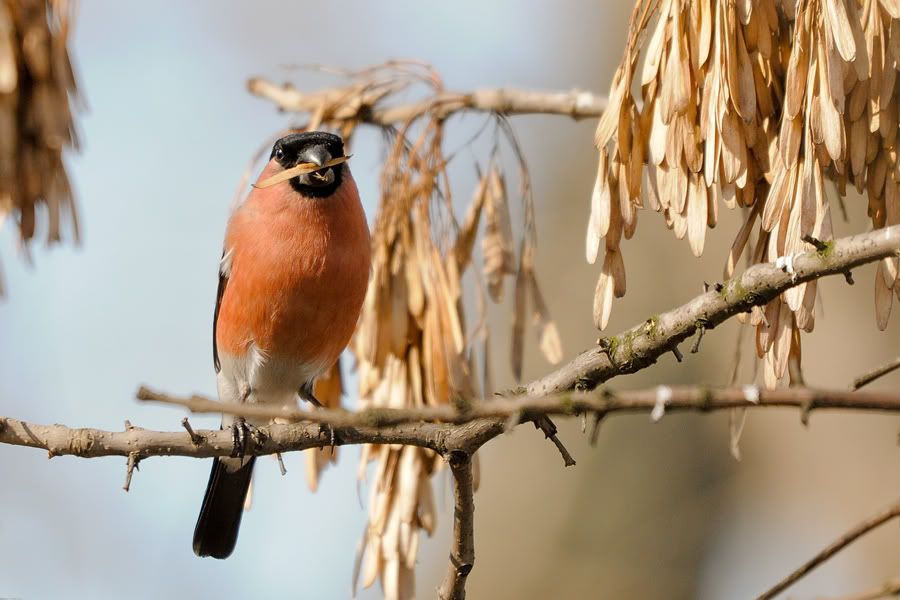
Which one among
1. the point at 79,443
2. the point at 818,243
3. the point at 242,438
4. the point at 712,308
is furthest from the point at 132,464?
the point at 818,243

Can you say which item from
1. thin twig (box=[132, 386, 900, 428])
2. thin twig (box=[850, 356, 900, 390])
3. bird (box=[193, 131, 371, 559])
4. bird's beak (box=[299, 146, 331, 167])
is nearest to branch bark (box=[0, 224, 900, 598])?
thin twig (box=[132, 386, 900, 428])

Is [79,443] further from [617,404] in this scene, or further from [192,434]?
[617,404]

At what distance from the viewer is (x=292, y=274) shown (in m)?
4.01

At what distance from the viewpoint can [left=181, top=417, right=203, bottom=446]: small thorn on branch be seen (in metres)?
2.68

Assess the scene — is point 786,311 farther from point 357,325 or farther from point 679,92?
point 357,325

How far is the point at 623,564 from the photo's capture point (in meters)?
6.46

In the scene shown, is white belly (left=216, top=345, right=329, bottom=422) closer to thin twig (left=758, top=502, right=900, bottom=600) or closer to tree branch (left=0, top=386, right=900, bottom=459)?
tree branch (left=0, top=386, right=900, bottom=459)

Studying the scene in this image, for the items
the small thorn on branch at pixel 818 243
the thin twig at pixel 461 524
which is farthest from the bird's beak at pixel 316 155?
the small thorn on branch at pixel 818 243

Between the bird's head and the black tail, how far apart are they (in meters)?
1.29

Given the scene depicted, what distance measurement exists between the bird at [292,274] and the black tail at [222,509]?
41 cm

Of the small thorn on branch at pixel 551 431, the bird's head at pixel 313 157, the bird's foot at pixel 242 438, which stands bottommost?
the bird's foot at pixel 242 438

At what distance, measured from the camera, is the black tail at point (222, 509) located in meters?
4.73

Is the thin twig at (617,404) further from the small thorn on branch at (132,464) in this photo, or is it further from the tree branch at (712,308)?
the small thorn on branch at (132,464)

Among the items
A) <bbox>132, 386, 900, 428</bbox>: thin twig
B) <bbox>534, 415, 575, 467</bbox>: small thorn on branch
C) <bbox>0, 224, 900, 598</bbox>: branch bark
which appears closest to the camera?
<bbox>132, 386, 900, 428</bbox>: thin twig
